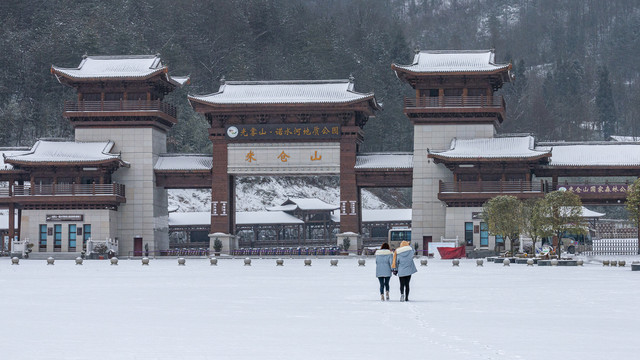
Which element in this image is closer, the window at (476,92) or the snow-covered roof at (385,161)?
the snow-covered roof at (385,161)

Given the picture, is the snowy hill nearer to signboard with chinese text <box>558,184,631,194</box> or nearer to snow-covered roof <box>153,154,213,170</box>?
snow-covered roof <box>153,154,213,170</box>

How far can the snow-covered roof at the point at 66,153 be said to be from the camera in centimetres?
6519

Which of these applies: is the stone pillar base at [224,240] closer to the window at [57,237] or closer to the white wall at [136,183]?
the white wall at [136,183]

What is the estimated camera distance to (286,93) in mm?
67375

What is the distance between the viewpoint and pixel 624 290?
28.4m

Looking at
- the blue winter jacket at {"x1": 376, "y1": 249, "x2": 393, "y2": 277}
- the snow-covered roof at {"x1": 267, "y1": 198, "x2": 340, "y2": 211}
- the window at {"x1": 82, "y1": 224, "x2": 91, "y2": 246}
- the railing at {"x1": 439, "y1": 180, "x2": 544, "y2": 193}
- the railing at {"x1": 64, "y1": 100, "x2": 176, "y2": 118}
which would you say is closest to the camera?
the blue winter jacket at {"x1": 376, "y1": 249, "x2": 393, "y2": 277}

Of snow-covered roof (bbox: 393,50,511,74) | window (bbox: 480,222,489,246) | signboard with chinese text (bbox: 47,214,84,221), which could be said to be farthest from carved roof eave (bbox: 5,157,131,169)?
window (bbox: 480,222,489,246)

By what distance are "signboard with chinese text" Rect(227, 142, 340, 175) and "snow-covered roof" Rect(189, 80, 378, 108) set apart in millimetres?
2947

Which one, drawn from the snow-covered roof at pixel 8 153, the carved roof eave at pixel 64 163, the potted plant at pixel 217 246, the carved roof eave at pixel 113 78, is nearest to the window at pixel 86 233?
the carved roof eave at pixel 64 163

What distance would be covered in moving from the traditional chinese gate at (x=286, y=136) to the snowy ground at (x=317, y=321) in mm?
34451

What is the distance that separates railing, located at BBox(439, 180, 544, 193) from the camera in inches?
2502

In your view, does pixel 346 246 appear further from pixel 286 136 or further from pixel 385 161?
pixel 286 136

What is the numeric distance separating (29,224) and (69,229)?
8.77ft

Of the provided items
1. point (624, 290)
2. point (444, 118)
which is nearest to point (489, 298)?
point (624, 290)
